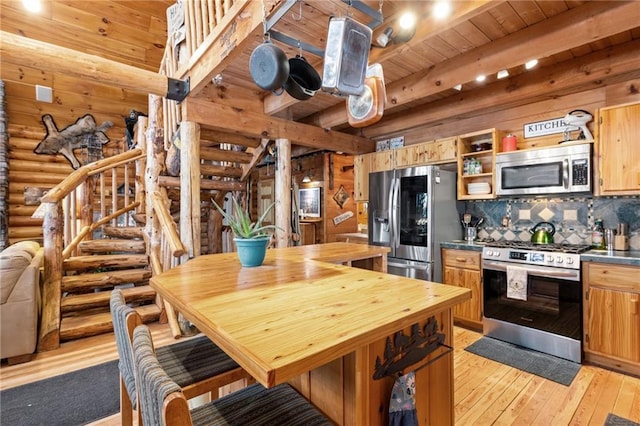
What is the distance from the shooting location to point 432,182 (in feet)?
11.2

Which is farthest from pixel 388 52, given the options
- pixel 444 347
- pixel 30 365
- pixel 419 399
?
pixel 30 365

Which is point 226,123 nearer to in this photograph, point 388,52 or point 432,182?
point 388,52

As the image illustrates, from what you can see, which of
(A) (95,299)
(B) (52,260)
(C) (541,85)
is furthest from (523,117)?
(B) (52,260)

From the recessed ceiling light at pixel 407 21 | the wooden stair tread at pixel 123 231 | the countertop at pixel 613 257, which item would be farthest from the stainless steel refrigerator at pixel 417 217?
the wooden stair tread at pixel 123 231

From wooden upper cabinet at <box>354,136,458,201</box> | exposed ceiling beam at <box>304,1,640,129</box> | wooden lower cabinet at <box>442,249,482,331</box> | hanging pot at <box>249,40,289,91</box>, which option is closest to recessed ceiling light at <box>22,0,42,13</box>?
hanging pot at <box>249,40,289,91</box>

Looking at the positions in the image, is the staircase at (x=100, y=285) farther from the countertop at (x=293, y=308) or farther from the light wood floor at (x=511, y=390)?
the countertop at (x=293, y=308)

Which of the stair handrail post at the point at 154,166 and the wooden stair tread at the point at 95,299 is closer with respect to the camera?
the wooden stair tread at the point at 95,299

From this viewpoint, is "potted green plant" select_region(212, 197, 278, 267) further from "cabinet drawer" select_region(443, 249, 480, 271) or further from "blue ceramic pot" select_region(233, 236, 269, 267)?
"cabinet drawer" select_region(443, 249, 480, 271)

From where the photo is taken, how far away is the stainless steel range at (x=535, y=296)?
2.58 meters

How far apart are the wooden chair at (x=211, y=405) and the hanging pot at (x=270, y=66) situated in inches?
49.9

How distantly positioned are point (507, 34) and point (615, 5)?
0.62 meters

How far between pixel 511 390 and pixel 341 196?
4350 millimetres

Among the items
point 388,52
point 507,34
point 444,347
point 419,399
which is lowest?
point 419,399

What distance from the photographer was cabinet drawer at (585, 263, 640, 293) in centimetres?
231
